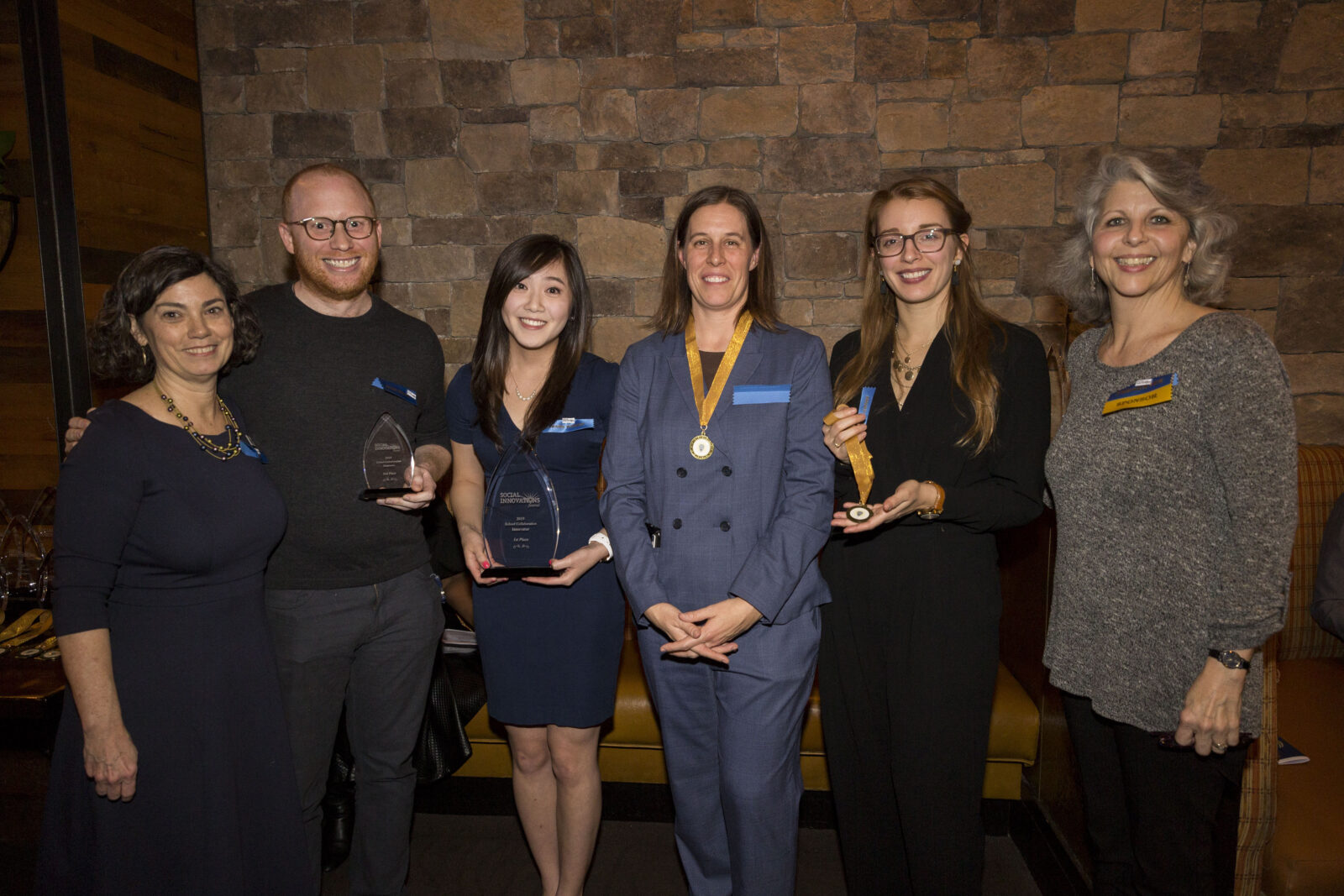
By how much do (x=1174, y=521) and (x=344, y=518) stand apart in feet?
6.40

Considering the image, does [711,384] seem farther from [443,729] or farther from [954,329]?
[443,729]

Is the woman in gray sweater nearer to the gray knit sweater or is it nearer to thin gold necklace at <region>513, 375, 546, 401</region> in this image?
the gray knit sweater

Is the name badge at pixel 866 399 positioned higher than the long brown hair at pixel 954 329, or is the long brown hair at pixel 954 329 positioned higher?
the long brown hair at pixel 954 329

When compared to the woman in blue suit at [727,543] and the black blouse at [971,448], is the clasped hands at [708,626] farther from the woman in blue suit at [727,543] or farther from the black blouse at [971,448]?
the black blouse at [971,448]

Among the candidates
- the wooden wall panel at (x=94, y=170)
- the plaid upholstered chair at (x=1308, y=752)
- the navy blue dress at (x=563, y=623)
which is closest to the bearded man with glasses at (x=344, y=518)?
the navy blue dress at (x=563, y=623)

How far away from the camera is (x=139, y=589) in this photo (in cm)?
170

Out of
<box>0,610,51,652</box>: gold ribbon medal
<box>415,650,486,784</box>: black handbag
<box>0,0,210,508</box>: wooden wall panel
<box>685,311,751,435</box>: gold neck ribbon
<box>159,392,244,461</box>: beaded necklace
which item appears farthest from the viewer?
<box>0,0,210,508</box>: wooden wall panel

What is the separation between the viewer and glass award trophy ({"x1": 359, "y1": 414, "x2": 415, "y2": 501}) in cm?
198

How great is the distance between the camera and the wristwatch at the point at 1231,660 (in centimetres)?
149

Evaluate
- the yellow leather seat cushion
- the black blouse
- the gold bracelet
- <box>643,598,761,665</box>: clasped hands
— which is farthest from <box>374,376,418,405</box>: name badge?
the yellow leather seat cushion

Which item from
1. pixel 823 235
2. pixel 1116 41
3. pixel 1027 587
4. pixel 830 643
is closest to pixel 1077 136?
pixel 1116 41

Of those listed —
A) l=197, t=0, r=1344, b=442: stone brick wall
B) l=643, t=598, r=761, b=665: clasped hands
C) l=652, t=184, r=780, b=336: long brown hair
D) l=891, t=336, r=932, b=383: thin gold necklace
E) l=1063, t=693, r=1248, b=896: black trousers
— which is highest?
l=197, t=0, r=1344, b=442: stone brick wall

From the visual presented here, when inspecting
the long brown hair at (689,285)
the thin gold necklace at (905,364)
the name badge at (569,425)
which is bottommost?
the name badge at (569,425)

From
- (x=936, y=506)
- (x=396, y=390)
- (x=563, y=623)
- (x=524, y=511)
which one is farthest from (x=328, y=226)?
(x=936, y=506)
